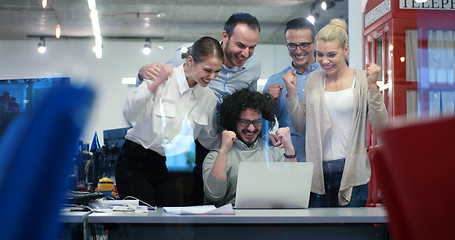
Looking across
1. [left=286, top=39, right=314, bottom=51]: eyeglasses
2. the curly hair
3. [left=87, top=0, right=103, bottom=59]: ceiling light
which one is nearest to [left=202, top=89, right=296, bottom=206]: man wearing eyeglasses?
the curly hair

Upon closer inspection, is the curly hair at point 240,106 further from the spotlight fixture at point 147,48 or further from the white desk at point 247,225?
A: the white desk at point 247,225

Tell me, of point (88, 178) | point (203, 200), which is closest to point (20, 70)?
point (88, 178)

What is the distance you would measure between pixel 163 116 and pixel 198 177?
1.44 feet

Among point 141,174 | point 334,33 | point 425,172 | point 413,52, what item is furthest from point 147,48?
point 425,172

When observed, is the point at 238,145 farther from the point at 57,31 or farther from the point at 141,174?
the point at 57,31

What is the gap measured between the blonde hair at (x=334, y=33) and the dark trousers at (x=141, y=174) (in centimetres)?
133

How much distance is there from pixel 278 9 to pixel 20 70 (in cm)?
176

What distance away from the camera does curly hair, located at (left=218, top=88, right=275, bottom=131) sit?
316 centimetres

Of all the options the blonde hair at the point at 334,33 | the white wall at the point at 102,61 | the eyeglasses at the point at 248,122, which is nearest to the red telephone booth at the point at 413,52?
the blonde hair at the point at 334,33

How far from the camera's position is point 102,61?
328 centimetres

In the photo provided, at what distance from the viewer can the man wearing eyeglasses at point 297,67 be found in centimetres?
338

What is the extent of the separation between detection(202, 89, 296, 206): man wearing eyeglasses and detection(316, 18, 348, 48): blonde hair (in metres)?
0.57

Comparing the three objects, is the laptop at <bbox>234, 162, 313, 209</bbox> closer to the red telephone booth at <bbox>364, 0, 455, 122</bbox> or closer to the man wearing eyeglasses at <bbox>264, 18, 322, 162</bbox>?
the man wearing eyeglasses at <bbox>264, 18, 322, 162</bbox>

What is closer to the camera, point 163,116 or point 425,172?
point 425,172
